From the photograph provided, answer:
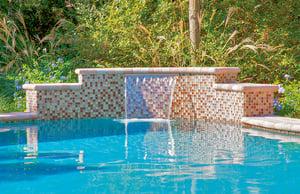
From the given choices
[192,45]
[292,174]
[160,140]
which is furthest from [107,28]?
[292,174]

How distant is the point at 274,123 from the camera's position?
23.7 ft

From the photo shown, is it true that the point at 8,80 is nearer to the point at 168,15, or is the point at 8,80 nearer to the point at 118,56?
the point at 118,56

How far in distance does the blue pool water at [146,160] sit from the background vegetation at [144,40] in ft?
8.69

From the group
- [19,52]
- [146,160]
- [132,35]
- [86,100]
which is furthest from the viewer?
[19,52]

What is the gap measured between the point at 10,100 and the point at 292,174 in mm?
7304

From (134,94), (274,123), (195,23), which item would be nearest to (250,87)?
(274,123)

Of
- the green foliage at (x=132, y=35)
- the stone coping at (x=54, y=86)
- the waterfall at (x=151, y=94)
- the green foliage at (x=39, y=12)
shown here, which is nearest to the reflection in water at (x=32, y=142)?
the stone coping at (x=54, y=86)

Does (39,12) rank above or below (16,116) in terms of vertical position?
above

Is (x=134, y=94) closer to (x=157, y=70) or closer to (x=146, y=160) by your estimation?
(x=157, y=70)

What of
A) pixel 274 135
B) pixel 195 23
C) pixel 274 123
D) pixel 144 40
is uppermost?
pixel 195 23

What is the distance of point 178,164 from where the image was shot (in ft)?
16.9

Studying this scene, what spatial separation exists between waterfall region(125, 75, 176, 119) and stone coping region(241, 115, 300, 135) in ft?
6.24

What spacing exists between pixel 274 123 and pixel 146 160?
9.33 ft

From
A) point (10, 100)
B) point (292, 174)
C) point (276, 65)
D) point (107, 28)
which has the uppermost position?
point (107, 28)
